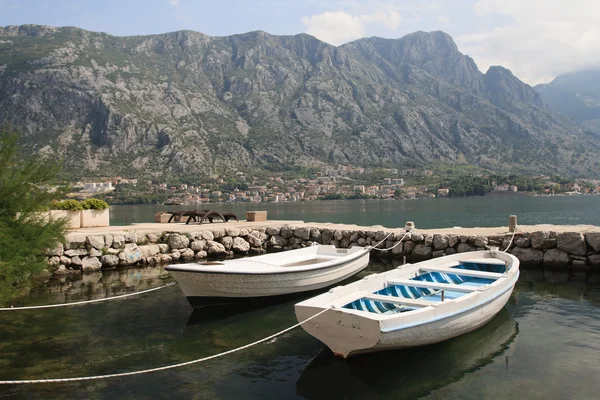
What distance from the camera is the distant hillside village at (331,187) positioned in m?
90.9

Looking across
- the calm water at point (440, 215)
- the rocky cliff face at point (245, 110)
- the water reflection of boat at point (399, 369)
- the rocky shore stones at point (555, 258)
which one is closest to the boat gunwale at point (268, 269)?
the water reflection of boat at point (399, 369)

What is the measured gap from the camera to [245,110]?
130875mm

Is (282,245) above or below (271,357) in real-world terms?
below

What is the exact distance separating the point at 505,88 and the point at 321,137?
3938 inches

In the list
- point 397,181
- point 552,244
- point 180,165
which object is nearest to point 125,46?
point 180,165

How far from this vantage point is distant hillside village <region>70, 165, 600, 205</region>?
9094 cm

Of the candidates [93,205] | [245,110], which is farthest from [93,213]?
[245,110]

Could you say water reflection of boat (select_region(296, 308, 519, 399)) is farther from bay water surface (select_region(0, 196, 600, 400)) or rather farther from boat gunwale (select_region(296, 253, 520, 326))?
boat gunwale (select_region(296, 253, 520, 326))

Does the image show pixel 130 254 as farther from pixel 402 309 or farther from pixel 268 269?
pixel 402 309

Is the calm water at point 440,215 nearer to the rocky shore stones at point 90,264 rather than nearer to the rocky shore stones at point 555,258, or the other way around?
the rocky shore stones at point 90,264

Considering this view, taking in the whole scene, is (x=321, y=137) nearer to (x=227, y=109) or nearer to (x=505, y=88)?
(x=227, y=109)

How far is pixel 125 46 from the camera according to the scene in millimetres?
134875

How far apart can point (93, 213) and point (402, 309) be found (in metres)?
16.1

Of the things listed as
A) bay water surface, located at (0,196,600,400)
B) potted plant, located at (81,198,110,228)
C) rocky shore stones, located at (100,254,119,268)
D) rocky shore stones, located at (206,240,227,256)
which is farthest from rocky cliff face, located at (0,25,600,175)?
bay water surface, located at (0,196,600,400)
